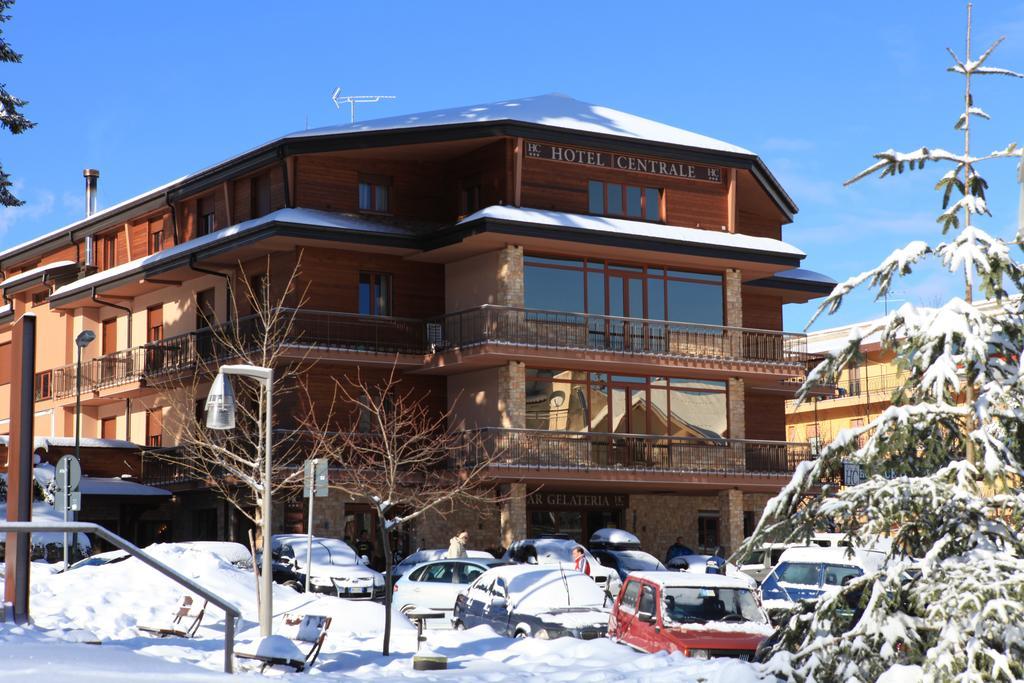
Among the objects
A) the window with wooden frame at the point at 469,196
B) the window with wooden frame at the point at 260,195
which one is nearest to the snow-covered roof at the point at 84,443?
the window with wooden frame at the point at 260,195

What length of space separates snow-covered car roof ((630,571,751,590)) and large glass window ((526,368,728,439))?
19.3 meters

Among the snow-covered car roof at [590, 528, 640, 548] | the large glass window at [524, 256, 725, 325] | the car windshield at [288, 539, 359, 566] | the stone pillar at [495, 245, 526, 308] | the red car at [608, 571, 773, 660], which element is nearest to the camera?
the red car at [608, 571, 773, 660]

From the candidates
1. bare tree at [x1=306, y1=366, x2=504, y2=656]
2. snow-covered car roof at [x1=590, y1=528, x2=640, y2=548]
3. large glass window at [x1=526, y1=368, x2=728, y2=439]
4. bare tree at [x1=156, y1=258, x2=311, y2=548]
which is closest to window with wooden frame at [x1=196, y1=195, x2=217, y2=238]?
bare tree at [x1=156, y1=258, x2=311, y2=548]

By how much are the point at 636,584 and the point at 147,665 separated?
924 centimetres

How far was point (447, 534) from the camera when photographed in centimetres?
4028

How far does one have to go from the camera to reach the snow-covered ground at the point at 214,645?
12367 mm

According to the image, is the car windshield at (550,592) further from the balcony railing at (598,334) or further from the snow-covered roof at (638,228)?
the snow-covered roof at (638,228)

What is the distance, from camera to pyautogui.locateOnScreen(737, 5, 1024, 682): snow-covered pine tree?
1227 cm

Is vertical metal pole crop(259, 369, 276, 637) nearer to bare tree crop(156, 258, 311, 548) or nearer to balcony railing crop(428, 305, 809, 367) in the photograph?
bare tree crop(156, 258, 311, 548)

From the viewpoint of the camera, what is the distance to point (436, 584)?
2883 cm

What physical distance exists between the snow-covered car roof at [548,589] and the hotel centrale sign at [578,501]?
1599 cm

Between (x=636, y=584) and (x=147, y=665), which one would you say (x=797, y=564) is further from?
(x=147, y=665)

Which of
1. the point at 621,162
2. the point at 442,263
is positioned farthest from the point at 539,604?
the point at 621,162

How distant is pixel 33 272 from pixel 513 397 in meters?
21.2
